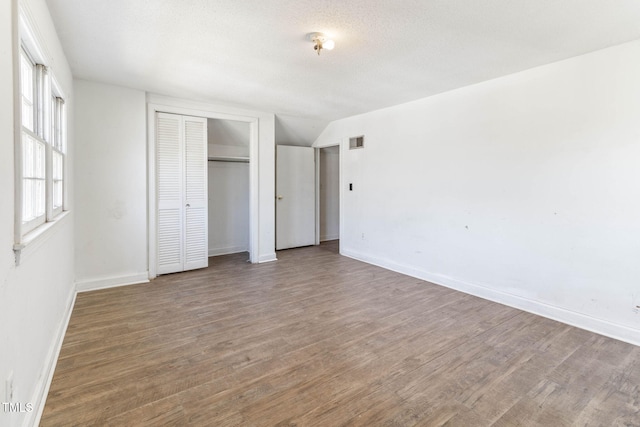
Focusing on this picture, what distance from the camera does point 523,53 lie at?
2709 mm

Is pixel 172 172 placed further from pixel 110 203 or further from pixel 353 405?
pixel 353 405

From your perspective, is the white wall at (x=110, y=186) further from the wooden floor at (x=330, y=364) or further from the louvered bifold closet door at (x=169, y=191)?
Result: the wooden floor at (x=330, y=364)

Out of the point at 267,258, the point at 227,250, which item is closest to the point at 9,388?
the point at 267,258

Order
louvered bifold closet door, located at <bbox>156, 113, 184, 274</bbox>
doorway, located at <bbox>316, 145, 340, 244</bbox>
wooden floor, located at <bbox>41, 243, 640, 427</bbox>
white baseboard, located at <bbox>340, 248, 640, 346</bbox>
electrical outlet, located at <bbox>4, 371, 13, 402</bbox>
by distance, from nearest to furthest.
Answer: electrical outlet, located at <bbox>4, 371, 13, 402</bbox> → wooden floor, located at <bbox>41, 243, 640, 427</bbox> → white baseboard, located at <bbox>340, 248, 640, 346</bbox> → louvered bifold closet door, located at <bbox>156, 113, 184, 274</bbox> → doorway, located at <bbox>316, 145, 340, 244</bbox>

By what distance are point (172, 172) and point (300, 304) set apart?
99.1 inches

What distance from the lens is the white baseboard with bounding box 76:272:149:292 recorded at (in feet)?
11.8

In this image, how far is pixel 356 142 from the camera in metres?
5.25

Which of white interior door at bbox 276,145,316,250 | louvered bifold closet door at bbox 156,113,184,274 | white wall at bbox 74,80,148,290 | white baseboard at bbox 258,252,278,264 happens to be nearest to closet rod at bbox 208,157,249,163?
white interior door at bbox 276,145,316,250

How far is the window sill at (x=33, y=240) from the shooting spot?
143 centimetres

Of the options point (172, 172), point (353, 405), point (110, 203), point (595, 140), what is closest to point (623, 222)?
point (595, 140)

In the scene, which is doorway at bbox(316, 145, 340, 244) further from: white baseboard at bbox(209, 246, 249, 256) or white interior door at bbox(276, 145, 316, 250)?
white baseboard at bbox(209, 246, 249, 256)

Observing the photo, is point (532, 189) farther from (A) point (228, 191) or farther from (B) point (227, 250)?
(B) point (227, 250)

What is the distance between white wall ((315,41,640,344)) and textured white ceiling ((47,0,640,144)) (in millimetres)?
329

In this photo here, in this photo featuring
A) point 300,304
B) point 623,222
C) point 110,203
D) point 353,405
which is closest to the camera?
point 353,405
